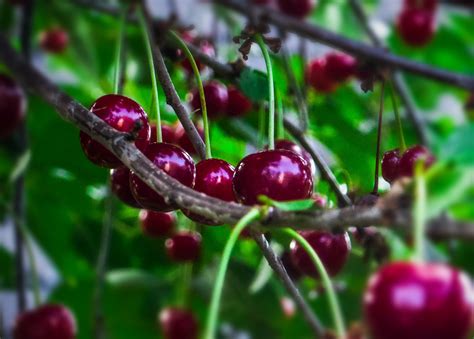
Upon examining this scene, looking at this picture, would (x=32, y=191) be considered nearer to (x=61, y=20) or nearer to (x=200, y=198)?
(x=61, y=20)

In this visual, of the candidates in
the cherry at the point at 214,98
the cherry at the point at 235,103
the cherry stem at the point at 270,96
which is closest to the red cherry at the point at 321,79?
the cherry at the point at 235,103

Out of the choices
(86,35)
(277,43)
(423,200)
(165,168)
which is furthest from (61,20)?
(423,200)

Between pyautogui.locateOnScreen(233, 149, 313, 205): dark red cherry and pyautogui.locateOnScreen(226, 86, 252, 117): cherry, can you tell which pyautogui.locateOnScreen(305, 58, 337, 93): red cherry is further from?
pyautogui.locateOnScreen(233, 149, 313, 205): dark red cherry

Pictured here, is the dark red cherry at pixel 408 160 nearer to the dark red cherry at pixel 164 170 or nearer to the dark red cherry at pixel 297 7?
the dark red cherry at pixel 164 170

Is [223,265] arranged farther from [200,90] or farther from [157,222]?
[157,222]

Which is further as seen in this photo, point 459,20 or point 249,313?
point 459,20
